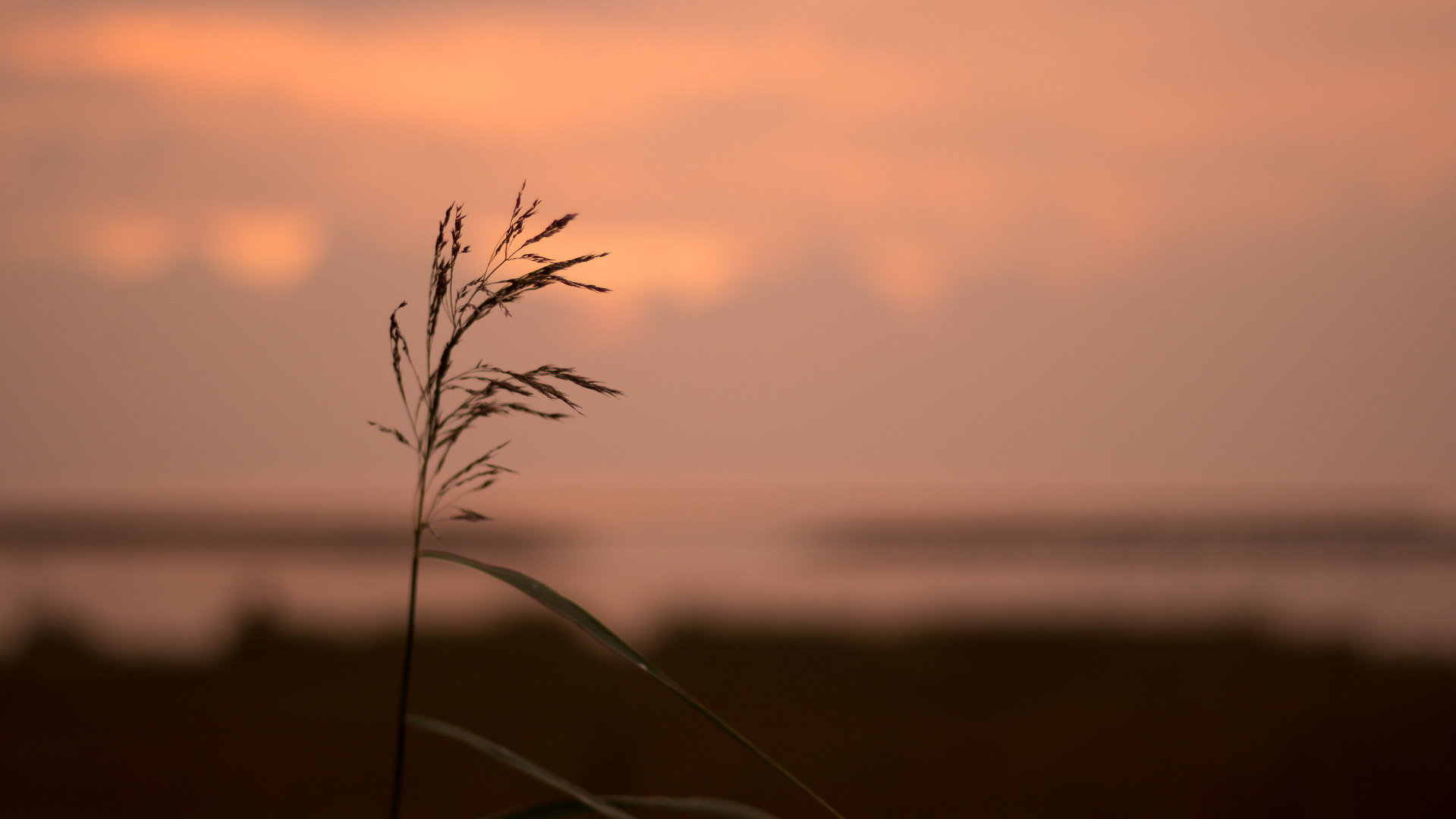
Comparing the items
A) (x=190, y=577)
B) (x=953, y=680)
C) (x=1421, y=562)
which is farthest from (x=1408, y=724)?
(x=190, y=577)

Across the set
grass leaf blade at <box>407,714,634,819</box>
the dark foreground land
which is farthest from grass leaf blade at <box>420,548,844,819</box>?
the dark foreground land

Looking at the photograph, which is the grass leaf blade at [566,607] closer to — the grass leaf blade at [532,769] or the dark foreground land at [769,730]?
the grass leaf blade at [532,769]

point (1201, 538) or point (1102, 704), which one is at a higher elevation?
point (1201, 538)

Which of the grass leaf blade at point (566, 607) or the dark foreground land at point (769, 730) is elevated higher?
the grass leaf blade at point (566, 607)

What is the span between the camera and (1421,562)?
20297 millimetres

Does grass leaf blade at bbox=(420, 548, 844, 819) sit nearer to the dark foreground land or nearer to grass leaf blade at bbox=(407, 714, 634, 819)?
grass leaf blade at bbox=(407, 714, 634, 819)

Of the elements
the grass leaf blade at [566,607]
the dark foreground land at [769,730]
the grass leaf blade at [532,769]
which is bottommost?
the dark foreground land at [769,730]

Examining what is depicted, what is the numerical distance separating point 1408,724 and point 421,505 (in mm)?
7087

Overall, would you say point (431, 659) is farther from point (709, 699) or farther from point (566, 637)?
point (709, 699)

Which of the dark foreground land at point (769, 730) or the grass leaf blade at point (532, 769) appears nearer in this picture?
the grass leaf blade at point (532, 769)

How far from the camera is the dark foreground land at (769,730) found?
523 centimetres

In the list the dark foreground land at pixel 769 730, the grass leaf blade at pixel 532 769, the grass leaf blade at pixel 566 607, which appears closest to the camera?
the grass leaf blade at pixel 532 769

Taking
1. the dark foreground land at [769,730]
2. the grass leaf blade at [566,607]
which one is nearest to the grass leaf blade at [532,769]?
the grass leaf blade at [566,607]

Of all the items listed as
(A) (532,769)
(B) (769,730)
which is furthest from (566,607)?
(B) (769,730)
